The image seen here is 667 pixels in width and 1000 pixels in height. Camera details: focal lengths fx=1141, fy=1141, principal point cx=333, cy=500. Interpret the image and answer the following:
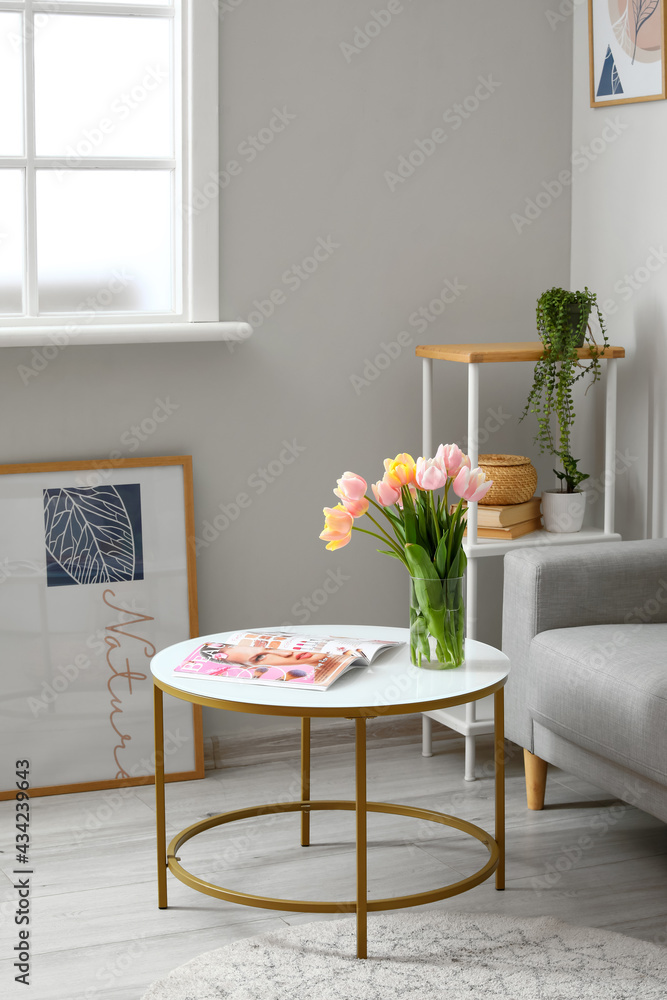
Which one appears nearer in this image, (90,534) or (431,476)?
(431,476)

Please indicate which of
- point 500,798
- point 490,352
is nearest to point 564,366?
point 490,352

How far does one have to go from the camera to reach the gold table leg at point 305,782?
8.21 feet

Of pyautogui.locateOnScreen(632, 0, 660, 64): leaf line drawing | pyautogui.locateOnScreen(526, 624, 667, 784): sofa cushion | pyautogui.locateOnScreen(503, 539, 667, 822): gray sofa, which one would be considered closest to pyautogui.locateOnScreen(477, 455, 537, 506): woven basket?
pyautogui.locateOnScreen(503, 539, 667, 822): gray sofa

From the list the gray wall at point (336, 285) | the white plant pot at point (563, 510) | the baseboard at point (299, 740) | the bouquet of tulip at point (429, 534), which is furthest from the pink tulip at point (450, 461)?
the baseboard at point (299, 740)

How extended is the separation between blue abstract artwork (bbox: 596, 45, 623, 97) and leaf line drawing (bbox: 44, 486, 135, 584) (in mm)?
1742

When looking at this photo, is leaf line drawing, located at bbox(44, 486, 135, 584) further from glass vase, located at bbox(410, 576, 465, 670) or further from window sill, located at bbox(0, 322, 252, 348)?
glass vase, located at bbox(410, 576, 465, 670)

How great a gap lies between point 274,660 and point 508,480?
104 centimetres

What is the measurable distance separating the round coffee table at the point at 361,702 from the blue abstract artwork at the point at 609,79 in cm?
167

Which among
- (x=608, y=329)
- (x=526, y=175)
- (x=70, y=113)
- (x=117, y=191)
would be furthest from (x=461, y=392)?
(x=70, y=113)

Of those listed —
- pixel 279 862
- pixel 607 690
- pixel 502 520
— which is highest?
pixel 502 520

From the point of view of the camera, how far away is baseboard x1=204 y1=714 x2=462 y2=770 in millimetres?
3127

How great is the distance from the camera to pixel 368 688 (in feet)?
6.78

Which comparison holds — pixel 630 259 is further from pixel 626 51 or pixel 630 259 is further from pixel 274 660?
pixel 274 660

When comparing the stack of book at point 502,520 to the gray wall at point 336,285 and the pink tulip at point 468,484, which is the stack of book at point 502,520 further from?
the pink tulip at point 468,484
